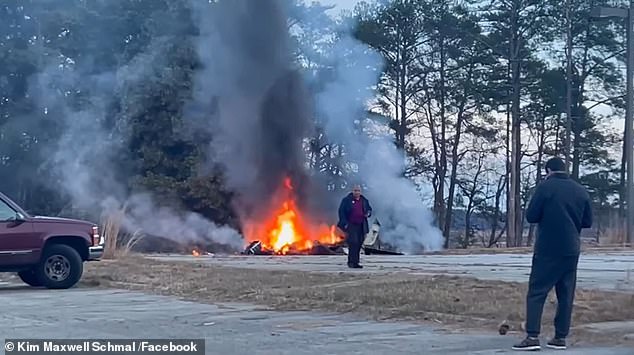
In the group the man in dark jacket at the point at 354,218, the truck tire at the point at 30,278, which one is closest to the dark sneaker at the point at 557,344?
the man in dark jacket at the point at 354,218

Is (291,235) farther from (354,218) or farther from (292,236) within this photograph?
(354,218)

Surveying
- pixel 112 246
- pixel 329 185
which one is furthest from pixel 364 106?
pixel 112 246

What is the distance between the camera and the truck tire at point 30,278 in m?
21.4

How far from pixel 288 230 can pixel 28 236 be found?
19.4 meters

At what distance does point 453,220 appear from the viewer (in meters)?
59.9

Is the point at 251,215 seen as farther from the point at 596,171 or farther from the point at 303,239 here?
the point at 596,171

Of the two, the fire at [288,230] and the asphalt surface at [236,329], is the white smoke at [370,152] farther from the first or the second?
the asphalt surface at [236,329]

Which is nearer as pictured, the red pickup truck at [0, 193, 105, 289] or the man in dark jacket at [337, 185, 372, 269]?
the red pickup truck at [0, 193, 105, 289]

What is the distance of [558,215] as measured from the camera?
11.9 metres

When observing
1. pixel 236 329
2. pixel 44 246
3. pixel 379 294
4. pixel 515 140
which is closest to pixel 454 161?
pixel 515 140

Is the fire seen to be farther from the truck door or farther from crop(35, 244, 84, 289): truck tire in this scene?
the truck door

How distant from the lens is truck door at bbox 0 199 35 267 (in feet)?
66.7

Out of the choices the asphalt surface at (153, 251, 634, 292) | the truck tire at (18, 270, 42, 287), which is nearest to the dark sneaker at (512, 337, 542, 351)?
the asphalt surface at (153, 251, 634, 292)

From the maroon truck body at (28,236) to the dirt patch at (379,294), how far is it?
3.85 feet
